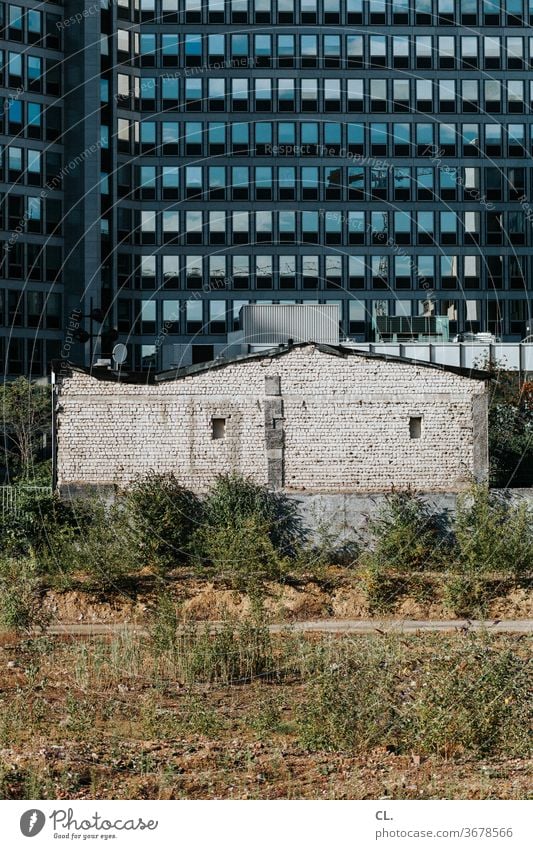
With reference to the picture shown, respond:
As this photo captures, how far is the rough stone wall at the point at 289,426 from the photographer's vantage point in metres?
33.5

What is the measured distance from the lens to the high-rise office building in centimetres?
8275

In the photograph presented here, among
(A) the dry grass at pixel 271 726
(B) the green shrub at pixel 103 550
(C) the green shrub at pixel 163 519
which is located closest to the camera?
(A) the dry grass at pixel 271 726

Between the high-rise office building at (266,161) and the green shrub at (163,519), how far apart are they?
164 ft

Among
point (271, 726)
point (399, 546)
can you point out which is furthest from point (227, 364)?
point (271, 726)

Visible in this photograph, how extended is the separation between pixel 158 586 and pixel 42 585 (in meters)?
2.77

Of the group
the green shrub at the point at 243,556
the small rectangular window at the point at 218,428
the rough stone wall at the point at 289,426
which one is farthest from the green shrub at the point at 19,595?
the small rectangular window at the point at 218,428

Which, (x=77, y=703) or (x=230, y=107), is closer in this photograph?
(x=77, y=703)

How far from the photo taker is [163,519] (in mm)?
31406

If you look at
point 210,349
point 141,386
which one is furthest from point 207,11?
point 141,386

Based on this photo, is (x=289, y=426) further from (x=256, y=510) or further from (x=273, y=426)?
(x=256, y=510)

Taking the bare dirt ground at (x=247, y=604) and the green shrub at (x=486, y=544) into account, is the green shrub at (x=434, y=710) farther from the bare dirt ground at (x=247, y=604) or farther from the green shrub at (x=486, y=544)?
the green shrub at (x=486, y=544)

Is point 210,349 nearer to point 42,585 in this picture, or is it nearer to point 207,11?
point 207,11

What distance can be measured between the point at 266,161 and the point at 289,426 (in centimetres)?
5413

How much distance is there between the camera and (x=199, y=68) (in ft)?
278
